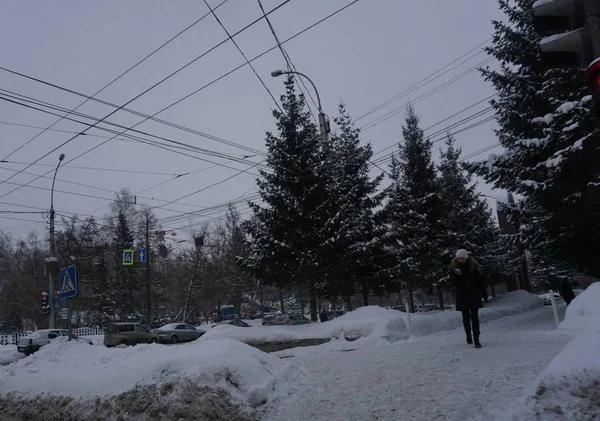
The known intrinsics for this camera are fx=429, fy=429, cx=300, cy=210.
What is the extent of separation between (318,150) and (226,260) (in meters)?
31.4

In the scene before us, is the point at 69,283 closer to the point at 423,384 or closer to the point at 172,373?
the point at 172,373

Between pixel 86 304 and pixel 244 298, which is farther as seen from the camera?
pixel 244 298

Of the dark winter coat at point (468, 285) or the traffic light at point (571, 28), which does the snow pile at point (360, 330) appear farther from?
the traffic light at point (571, 28)

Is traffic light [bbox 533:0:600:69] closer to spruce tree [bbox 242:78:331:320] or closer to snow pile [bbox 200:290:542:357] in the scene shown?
snow pile [bbox 200:290:542:357]

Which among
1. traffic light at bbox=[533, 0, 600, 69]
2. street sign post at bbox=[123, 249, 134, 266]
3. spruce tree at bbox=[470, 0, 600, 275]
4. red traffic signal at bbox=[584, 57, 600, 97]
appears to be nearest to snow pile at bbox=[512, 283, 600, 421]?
red traffic signal at bbox=[584, 57, 600, 97]

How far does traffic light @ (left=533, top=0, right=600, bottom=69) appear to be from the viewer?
4234mm

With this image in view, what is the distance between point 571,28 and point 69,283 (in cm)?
1242

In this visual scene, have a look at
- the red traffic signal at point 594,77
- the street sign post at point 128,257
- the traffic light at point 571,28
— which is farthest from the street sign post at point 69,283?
the street sign post at point 128,257

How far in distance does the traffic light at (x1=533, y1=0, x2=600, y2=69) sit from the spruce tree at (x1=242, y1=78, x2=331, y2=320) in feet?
51.5

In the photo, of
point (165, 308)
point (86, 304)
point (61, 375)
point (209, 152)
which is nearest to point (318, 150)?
point (209, 152)

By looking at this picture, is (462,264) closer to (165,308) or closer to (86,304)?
(86,304)

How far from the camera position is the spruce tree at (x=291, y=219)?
811 inches

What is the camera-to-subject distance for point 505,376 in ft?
18.3

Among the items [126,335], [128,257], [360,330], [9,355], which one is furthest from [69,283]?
[128,257]
